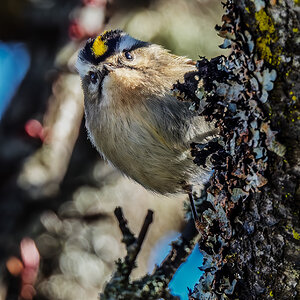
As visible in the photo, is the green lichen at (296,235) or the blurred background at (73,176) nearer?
the green lichen at (296,235)

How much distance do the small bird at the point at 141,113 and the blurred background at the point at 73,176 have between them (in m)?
0.86

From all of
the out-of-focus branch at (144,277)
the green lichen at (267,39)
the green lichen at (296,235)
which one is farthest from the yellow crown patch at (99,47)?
the green lichen at (296,235)

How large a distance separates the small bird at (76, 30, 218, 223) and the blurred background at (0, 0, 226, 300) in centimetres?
86

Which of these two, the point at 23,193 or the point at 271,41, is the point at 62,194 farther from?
the point at 271,41

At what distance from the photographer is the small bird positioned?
5.47 ft

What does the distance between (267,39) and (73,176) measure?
2.12 metres

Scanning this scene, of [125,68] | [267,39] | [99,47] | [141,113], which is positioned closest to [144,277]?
[141,113]

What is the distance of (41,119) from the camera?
9.15 feet

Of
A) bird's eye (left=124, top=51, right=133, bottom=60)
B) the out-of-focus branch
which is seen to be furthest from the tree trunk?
bird's eye (left=124, top=51, right=133, bottom=60)

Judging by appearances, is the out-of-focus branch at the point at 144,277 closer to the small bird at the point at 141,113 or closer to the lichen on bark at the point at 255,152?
the small bird at the point at 141,113

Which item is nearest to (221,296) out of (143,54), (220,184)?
(220,184)

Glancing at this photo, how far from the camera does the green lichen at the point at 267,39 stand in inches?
34.3

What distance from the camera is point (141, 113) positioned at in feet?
5.45

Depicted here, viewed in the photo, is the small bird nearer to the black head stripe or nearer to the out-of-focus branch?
the black head stripe
